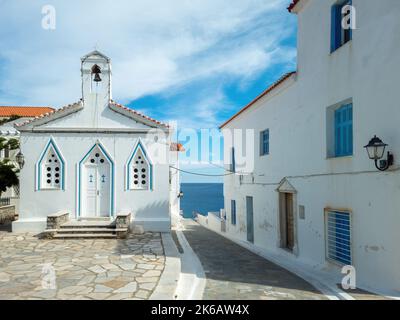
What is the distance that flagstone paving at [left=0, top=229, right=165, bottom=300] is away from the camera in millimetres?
5797

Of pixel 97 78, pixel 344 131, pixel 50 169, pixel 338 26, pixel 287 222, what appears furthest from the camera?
pixel 97 78

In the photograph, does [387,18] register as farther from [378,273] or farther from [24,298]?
[24,298]

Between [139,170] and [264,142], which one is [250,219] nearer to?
[264,142]

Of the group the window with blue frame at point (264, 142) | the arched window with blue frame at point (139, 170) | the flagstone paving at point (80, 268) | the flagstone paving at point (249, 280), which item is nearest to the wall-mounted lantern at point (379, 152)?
the flagstone paving at point (249, 280)

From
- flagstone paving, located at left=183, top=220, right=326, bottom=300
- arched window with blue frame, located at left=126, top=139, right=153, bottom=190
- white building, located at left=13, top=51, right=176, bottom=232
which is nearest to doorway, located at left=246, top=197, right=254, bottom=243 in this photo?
white building, located at left=13, top=51, right=176, bottom=232

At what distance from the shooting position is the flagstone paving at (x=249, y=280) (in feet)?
19.9

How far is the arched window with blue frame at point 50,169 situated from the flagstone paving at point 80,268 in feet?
7.25

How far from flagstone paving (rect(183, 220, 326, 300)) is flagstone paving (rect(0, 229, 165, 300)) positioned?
4.15 feet

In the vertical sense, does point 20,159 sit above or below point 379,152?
above

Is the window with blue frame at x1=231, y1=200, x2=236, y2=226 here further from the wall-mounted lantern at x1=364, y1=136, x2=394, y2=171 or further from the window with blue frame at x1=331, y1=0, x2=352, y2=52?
the wall-mounted lantern at x1=364, y1=136, x2=394, y2=171

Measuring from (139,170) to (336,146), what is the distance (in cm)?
755

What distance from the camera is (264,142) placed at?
1409 cm

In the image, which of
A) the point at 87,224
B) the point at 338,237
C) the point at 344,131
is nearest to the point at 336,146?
the point at 344,131
